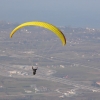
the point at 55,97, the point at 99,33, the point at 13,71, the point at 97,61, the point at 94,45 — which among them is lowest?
the point at 55,97

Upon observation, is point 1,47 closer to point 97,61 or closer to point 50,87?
point 97,61

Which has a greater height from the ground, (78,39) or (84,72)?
(78,39)

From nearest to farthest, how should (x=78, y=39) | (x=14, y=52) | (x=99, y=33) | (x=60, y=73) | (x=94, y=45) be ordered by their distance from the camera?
(x=60, y=73) < (x=14, y=52) < (x=94, y=45) < (x=78, y=39) < (x=99, y=33)

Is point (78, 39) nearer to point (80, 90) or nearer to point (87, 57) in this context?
point (87, 57)

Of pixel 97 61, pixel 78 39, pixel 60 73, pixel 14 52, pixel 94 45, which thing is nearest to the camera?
pixel 60 73

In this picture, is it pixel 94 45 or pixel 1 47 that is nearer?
pixel 1 47

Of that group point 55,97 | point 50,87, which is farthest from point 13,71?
point 55,97
